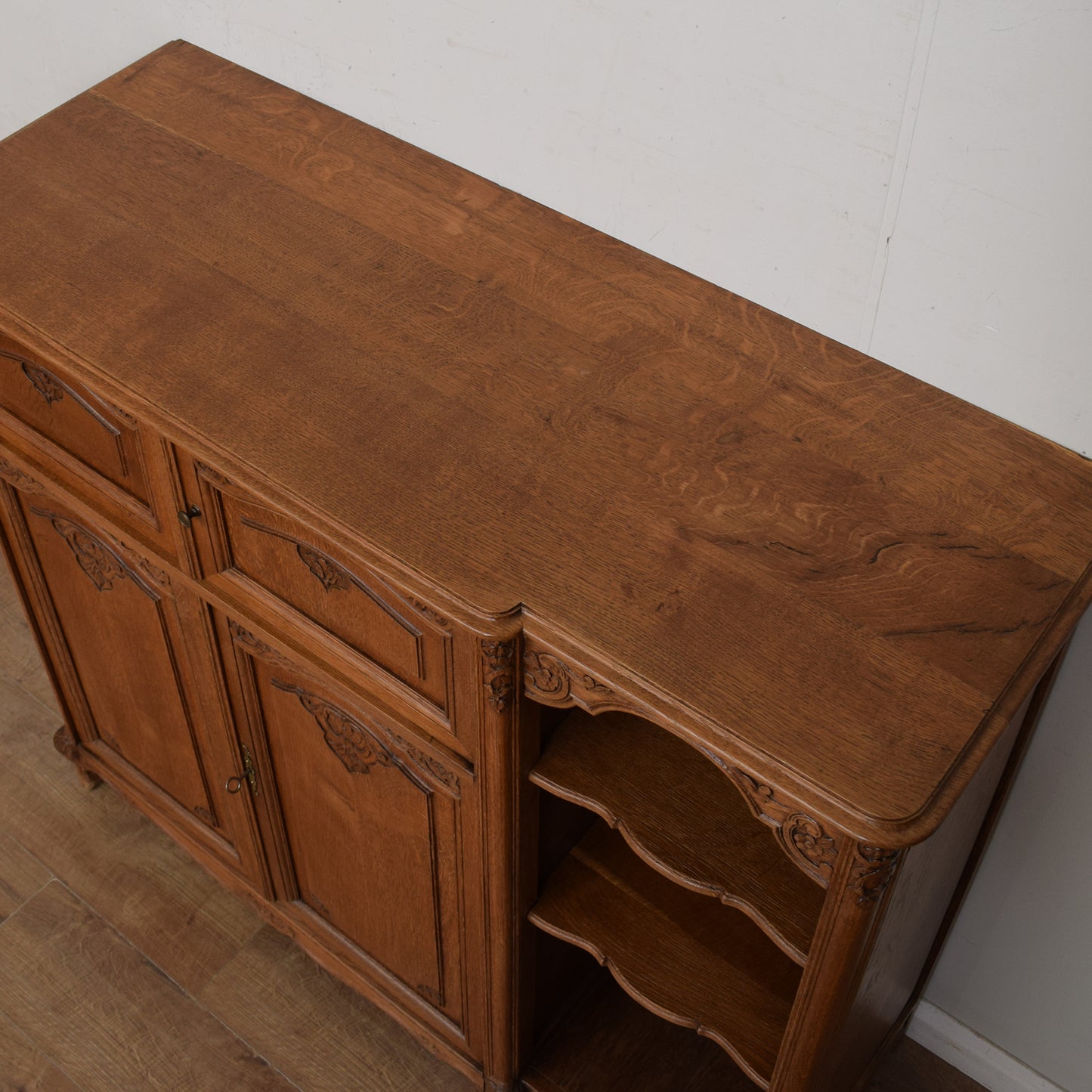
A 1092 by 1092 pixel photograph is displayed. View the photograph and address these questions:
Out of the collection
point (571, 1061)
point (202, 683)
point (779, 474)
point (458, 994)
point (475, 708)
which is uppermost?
point (779, 474)

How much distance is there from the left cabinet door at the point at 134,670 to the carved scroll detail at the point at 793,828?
682 mm

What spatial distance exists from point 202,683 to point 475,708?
0.50m

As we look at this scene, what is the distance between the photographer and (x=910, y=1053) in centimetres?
177

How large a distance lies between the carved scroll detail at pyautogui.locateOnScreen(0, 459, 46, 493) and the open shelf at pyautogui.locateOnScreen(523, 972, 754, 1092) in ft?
3.09

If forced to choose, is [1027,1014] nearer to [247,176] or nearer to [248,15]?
[247,176]

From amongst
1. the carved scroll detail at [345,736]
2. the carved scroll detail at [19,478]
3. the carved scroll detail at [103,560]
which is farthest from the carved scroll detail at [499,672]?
the carved scroll detail at [19,478]

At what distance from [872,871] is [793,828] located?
6 cm

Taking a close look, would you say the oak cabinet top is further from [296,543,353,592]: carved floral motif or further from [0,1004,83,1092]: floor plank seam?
[0,1004,83,1092]: floor plank seam

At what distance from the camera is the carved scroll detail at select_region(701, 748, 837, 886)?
935 mm

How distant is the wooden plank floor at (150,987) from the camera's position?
1.72 metres

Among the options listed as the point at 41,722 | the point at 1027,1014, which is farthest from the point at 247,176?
the point at 1027,1014

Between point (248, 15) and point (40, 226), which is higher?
point (248, 15)

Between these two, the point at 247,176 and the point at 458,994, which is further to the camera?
the point at 458,994

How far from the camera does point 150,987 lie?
181 centimetres
